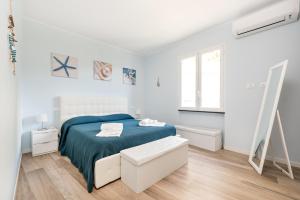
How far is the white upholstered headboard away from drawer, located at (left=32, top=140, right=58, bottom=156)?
1.71 ft

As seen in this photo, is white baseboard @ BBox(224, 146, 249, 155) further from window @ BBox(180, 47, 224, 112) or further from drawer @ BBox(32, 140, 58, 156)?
drawer @ BBox(32, 140, 58, 156)

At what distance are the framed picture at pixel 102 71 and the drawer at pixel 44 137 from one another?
171 centimetres

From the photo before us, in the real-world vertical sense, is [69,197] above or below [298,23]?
below

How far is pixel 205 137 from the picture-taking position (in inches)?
128

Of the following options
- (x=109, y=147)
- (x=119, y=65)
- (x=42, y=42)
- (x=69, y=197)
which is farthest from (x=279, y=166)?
(x=42, y=42)

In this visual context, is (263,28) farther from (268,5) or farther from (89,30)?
(89,30)

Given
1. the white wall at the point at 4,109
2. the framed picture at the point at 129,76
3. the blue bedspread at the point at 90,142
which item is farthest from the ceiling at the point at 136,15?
the blue bedspread at the point at 90,142

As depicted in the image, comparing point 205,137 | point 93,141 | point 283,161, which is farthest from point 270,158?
point 93,141

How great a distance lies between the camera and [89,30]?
3428mm

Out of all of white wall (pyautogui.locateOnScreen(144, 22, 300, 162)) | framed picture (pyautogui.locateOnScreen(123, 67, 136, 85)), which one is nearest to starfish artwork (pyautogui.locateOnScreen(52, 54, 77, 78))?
framed picture (pyautogui.locateOnScreen(123, 67, 136, 85))

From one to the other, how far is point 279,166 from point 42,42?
5.07 meters

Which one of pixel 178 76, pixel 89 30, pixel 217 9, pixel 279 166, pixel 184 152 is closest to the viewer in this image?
pixel 279 166

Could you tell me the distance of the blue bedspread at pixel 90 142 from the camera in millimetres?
1868

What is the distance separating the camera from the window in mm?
3387
